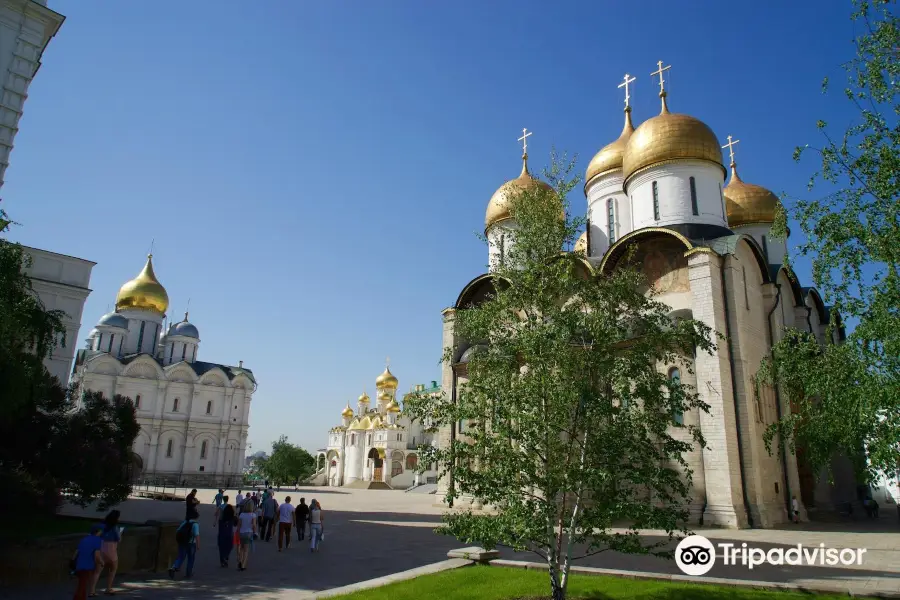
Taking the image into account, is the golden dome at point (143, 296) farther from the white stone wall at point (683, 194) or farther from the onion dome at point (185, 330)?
the white stone wall at point (683, 194)

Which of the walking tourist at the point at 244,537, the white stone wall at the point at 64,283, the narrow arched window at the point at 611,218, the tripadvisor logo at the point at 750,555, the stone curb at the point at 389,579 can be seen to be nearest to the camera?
the stone curb at the point at 389,579

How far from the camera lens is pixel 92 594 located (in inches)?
295

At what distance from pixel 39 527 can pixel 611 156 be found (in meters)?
21.4

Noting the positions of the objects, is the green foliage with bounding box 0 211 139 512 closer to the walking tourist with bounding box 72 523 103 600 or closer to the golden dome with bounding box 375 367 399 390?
the walking tourist with bounding box 72 523 103 600

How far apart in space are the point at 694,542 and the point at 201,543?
32.2 feet

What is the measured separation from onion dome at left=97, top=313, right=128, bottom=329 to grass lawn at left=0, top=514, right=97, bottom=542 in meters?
37.7

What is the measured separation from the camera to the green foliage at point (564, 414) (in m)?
6.51

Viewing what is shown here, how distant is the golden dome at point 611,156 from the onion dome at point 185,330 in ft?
120

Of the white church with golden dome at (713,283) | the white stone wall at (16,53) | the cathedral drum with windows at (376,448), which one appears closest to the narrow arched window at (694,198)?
the white church with golden dome at (713,283)

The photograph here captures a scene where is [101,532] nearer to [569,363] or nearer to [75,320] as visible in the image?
[569,363]

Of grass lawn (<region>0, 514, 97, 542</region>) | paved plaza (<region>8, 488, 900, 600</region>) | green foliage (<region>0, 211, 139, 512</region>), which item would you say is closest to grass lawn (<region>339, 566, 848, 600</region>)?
paved plaza (<region>8, 488, 900, 600</region>)

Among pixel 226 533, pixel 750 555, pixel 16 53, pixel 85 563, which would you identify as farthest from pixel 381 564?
pixel 16 53

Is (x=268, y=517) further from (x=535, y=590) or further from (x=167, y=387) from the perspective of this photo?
(x=167, y=387)

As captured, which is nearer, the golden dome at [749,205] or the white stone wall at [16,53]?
the white stone wall at [16,53]
